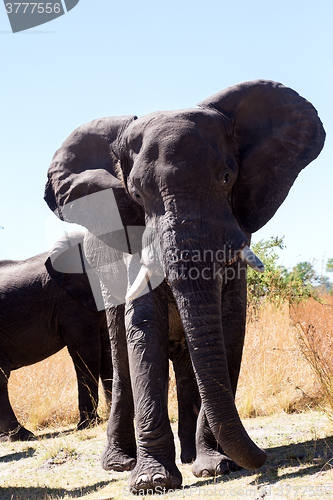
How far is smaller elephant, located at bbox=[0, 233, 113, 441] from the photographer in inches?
309

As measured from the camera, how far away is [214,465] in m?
3.82

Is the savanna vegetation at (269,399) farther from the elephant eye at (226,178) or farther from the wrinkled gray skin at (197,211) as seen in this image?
the elephant eye at (226,178)

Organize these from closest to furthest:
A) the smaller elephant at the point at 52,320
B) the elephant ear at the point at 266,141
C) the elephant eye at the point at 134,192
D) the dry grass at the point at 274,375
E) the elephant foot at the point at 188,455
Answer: the elephant eye at the point at 134,192 < the elephant ear at the point at 266,141 < the elephant foot at the point at 188,455 < the dry grass at the point at 274,375 < the smaller elephant at the point at 52,320

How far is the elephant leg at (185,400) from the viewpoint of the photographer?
4.70 metres

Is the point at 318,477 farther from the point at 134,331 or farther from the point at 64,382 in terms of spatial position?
the point at 64,382

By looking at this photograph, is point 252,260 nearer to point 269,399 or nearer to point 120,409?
point 120,409

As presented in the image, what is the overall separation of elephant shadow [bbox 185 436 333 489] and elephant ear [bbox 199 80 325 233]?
163cm

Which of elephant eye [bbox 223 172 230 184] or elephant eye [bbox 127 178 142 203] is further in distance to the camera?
elephant eye [bbox 127 178 142 203]

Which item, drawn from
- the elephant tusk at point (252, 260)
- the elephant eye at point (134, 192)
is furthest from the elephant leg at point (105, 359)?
the elephant tusk at point (252, 260)

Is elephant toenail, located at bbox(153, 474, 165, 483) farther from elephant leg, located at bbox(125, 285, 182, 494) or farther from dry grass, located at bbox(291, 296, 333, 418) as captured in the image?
dry grass, located at bbox(291, 296, 333, 418)

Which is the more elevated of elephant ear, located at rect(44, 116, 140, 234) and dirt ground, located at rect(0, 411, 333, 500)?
elephant ear, located at rect(44, 116, 140, 234)

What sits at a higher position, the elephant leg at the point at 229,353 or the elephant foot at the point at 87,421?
the elephant leg at the point at 229,353

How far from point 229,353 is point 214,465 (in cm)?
75

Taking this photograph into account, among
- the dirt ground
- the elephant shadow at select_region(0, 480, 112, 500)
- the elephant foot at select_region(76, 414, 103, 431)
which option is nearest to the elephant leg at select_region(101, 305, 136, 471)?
the dirt ground
